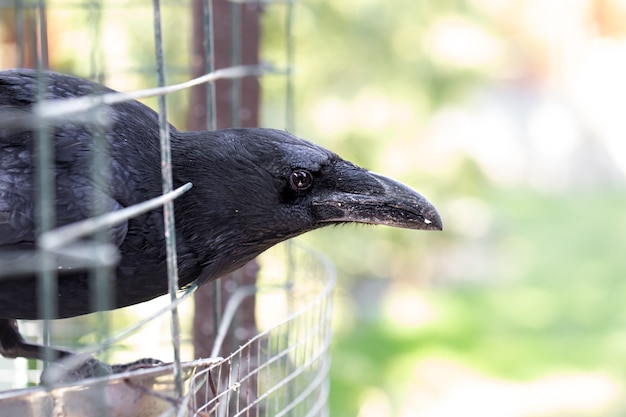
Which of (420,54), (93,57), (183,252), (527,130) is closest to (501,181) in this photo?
(527,130)

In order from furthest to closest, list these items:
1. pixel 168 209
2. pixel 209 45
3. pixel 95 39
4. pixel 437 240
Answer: pixel 437 240
pixel 95 39
pixel 209 45
pixel 168 209

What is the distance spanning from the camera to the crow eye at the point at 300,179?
251 centimetres

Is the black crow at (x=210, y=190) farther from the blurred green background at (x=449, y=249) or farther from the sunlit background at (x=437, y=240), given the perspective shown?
the blurred green background at (x=449, y=249)

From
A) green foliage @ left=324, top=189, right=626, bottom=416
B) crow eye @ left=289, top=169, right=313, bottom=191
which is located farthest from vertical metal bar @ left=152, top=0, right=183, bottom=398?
green foliage @ left=324, top=189, right=626, bottom=416

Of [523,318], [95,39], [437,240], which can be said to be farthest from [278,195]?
[523,318]

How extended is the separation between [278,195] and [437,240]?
588 cm

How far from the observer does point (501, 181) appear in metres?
13.6

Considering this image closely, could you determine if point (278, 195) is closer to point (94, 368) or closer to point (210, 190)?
point (210, 190)

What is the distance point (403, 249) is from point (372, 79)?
2.09 m

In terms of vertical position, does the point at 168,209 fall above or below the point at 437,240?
above

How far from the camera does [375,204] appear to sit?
98.3 inches

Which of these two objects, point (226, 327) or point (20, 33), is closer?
point (226, 327)

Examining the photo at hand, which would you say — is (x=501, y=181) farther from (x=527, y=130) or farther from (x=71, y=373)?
(x=71, y=373)

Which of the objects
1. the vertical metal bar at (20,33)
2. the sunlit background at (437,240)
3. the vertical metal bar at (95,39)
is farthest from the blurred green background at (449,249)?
the vertical metal bar at (20,33)
